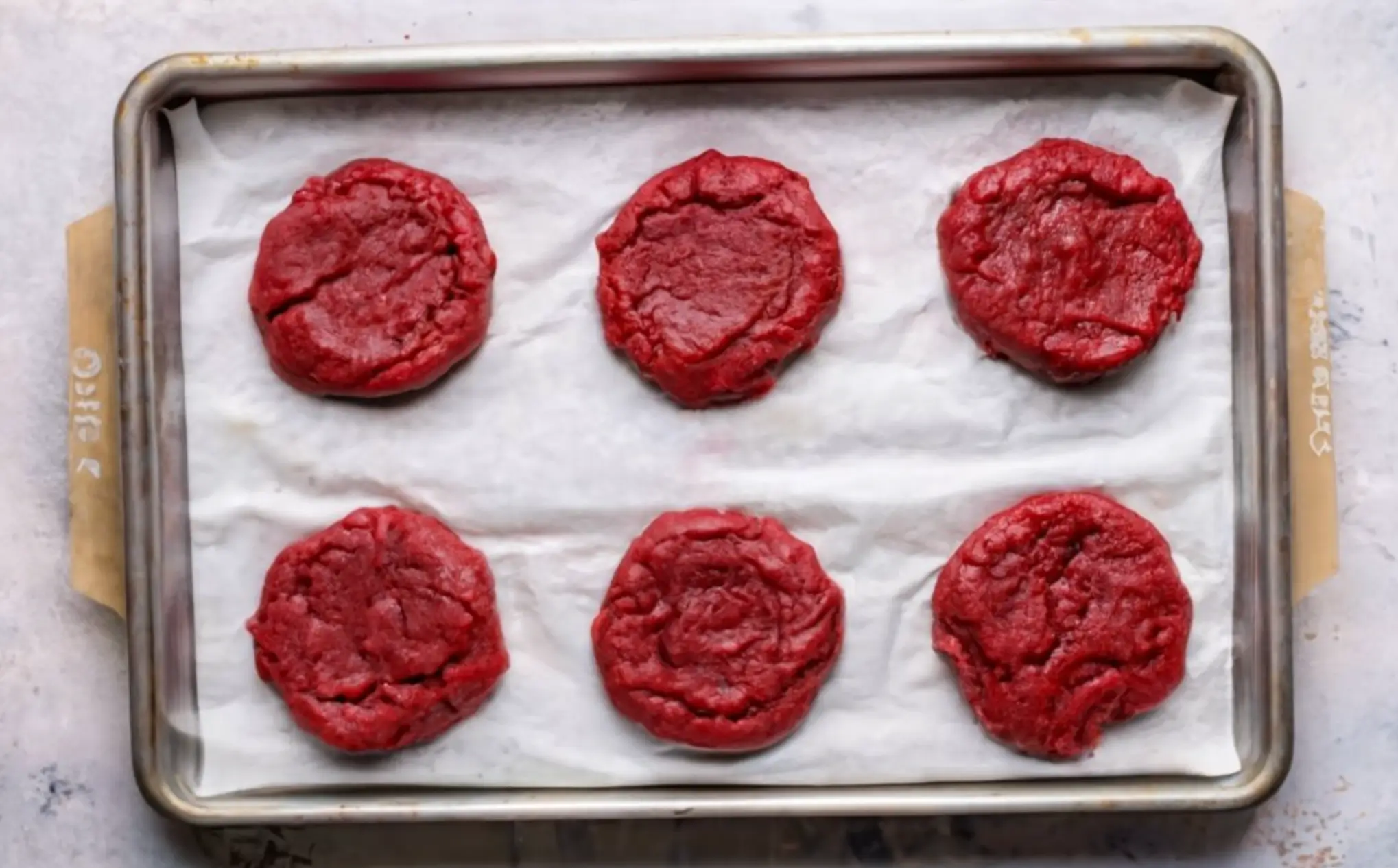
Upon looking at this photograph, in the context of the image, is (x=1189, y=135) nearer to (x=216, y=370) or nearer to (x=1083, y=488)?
(x=1083, y=488)

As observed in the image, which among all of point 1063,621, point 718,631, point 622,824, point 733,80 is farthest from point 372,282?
point 1063,621

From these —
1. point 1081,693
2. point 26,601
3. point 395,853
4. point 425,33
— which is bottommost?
point 395,853

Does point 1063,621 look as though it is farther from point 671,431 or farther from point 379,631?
point 379,631

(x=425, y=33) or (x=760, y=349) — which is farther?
(x=425, y=33)

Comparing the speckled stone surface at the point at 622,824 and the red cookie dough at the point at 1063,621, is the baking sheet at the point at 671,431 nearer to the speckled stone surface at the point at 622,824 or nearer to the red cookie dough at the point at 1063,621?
the red cookie dough at the point at 1063,621

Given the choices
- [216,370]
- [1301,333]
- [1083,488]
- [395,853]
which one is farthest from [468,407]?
[1301,333]
